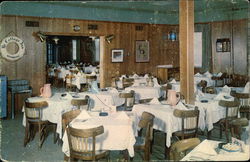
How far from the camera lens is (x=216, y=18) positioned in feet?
39.3

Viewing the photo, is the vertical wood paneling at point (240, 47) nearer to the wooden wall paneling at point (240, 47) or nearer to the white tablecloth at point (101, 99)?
the wooden wall paneling at point (240, 47)

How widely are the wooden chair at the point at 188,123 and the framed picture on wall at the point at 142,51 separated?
7222 mm

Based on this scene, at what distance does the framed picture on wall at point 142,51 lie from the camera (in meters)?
11.9

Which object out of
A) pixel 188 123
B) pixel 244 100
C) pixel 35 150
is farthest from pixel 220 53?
pixel 35 150

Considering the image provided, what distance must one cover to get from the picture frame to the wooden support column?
5.72 metres

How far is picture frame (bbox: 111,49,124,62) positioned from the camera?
11.4 metres

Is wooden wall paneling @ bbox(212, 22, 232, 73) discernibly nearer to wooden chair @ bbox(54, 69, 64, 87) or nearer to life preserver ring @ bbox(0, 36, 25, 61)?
wooden chair @ bbox(54, 69, 64, 87)

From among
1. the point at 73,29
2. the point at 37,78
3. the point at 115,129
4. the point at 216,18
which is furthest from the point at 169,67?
the point at 115,129

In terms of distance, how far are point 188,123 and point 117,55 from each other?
7.01 metres

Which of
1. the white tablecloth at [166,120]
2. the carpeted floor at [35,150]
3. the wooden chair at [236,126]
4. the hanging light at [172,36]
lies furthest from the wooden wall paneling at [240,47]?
the wooden chair at [236,126]

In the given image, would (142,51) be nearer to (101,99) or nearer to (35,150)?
(101,99)

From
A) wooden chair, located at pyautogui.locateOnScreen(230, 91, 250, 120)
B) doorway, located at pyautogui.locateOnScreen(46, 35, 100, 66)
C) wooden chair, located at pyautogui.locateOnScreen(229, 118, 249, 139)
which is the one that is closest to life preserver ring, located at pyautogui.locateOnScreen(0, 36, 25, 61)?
wooden chair, located at pyautogui.locateOnScreen(230, 91, 250, 120)

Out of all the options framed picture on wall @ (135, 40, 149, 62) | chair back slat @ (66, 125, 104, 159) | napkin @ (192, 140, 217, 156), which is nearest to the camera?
napkin @ (192, 140, 217, 156)

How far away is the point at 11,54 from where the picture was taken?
360 inches
